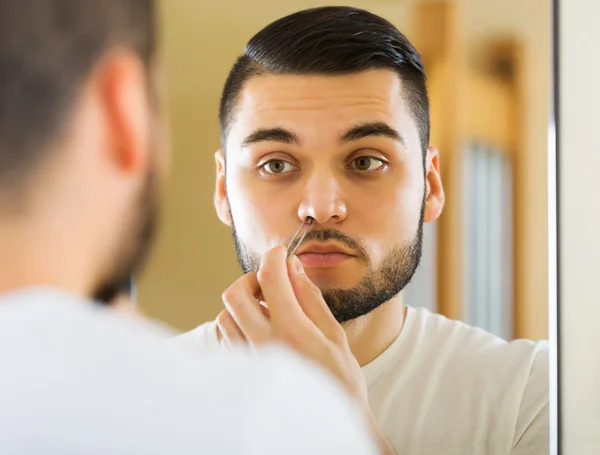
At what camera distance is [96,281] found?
0.74m

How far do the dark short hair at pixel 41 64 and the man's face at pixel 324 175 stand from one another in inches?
7.8

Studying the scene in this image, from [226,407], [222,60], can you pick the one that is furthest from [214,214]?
[226,407]

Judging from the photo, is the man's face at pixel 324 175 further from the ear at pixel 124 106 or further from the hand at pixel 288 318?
the ear at pixel 124 106

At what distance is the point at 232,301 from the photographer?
33.8 inches

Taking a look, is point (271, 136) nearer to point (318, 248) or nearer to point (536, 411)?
point (318, 248)

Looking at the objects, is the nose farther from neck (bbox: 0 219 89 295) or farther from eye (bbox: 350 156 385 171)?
neck (bbox: 0 219 89 295)

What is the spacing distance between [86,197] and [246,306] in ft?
0.78

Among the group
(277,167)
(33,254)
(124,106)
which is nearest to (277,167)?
(277,167)

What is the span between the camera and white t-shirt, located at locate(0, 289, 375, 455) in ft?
1.63

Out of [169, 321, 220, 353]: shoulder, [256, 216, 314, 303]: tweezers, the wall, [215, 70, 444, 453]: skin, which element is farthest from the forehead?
the wall

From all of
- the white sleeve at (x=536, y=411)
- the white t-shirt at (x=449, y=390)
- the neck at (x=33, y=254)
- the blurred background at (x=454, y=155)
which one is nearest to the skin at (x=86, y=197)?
the neck at (x=33, y=254)

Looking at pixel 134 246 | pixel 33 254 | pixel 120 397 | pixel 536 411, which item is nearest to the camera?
pixel 120 397

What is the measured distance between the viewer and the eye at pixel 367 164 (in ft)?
2.91

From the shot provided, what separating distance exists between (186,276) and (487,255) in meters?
0.39
